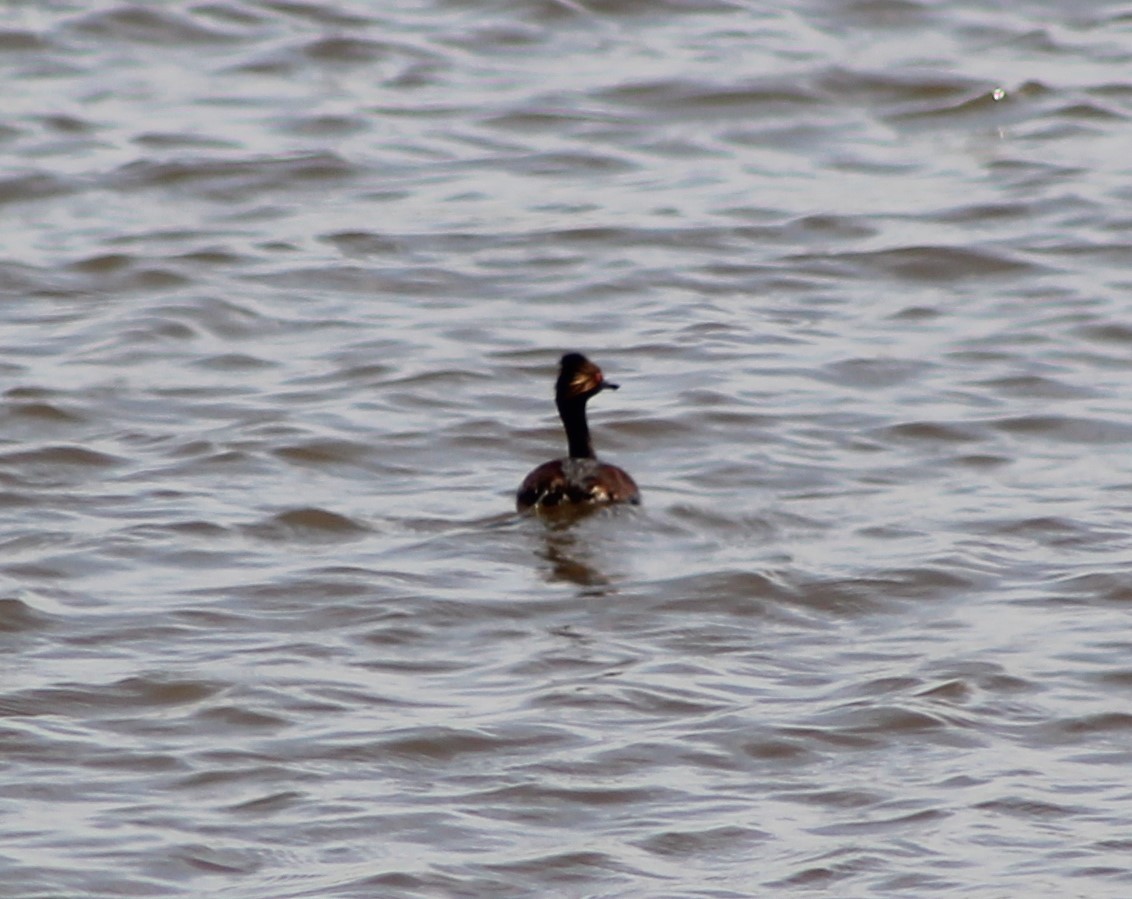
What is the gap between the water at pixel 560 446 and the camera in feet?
22.7

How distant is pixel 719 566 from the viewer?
9.29 meters

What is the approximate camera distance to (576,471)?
33.0 ft

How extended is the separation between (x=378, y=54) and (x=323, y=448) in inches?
A: 301

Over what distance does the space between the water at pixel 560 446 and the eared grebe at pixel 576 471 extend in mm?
128

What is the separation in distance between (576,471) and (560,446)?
108 cm

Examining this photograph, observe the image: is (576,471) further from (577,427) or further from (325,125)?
(325,125)

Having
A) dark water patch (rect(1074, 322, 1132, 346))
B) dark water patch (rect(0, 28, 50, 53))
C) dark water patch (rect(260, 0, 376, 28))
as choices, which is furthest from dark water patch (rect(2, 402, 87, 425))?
dark water patch (rect(260, 0, 376, 28))

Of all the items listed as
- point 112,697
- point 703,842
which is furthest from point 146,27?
point 703,842

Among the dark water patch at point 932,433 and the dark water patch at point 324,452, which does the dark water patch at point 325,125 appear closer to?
the dark water patch at point 324,452

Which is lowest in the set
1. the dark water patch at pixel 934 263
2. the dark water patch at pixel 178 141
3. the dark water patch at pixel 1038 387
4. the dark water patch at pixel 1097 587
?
the dark water patch at pixel 1097 587

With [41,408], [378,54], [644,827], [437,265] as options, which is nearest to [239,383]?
[41,408]

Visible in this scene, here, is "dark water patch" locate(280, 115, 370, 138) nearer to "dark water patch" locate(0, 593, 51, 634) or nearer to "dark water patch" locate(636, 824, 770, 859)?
"dark water patch" locate(0, 593, 51, 634)

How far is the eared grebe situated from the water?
5.1 inches

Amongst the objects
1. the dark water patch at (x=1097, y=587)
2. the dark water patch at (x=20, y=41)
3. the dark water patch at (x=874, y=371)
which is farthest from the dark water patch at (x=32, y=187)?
the dark water patch at (x=1097, y=587)
